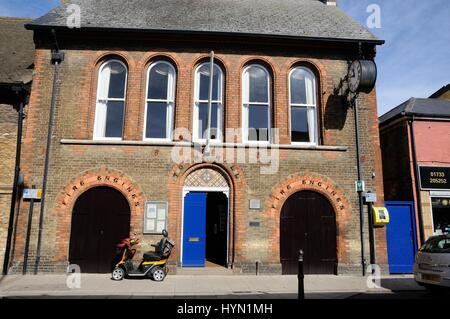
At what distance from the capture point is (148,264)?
980 centimetres

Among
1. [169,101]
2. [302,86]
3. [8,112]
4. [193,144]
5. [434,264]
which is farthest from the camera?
[302,86]

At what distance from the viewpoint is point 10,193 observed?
11.2 metres

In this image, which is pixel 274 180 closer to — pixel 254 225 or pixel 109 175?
pixel 254 225

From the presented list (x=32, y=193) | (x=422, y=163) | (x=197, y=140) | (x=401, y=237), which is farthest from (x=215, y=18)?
(x=401, y=237)

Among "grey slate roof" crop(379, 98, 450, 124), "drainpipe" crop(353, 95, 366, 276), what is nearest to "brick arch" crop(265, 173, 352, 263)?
"drainpipe" crop(353, 95, 366, 276)

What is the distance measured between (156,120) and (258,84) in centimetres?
379

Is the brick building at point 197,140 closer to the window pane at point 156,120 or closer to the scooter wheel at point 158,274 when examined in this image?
the window pane at point 156,120

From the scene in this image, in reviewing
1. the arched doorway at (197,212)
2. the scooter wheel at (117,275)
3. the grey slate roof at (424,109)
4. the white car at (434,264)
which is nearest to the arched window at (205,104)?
the arched doorway at (197,212)

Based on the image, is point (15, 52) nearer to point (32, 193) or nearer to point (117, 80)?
point (117, 80)

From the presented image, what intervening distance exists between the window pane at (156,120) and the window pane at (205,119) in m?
1.18

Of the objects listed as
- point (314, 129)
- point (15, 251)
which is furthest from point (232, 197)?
point (15, 251)

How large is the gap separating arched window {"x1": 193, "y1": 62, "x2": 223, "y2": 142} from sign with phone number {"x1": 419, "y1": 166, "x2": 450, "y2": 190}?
7.95 m

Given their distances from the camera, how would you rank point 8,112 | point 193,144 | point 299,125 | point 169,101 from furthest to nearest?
point 299,125, point 169,101, point 8,112, point 193,144

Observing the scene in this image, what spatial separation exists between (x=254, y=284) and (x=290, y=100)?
636cm
